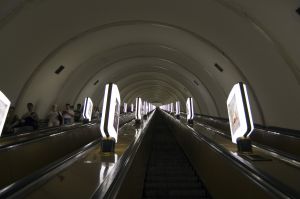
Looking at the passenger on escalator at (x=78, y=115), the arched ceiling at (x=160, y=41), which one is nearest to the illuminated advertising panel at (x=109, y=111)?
the arched ceiling at (x=160, y=41)

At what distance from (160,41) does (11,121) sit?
6634 millimetres

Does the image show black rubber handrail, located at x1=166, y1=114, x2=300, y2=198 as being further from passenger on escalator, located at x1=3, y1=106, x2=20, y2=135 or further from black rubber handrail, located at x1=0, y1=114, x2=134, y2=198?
passenger on escalator, located at x1=3, y1=106, x2=20, y2=135

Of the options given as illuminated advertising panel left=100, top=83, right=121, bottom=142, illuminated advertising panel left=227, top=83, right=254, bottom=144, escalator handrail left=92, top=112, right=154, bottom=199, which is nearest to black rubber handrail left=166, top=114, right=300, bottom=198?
illuminated advertising panel left=227, top=83, right=254, bottom=144

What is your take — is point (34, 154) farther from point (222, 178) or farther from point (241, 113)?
point (241, 113)

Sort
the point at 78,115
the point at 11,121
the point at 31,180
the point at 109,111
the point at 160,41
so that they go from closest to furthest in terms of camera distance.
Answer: the point at 31,180 → the point at 109,111 → the point at 11,121 → the point at 160,41 → the point at 78,115

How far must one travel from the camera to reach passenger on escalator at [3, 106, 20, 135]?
28.0 feet

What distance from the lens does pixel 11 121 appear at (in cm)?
995

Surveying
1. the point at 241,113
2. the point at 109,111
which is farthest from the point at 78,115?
the point at 241,113

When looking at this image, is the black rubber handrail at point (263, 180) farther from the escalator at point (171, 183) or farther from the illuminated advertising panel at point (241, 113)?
the escalator at point (171, 183)

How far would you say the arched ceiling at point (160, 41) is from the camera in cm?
679

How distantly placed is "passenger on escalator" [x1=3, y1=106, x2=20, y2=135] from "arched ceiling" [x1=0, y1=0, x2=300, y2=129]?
368 mm

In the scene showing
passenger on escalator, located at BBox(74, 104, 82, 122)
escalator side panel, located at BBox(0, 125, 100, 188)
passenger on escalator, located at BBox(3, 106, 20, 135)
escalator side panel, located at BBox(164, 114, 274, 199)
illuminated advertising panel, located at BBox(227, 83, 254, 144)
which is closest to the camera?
escalator side panel, located at BBox(164, 114, 274, 199)

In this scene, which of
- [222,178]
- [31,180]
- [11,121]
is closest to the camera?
[31,180]

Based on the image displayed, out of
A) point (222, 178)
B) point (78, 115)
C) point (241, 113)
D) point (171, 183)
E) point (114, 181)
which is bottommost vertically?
point (171, 183)
